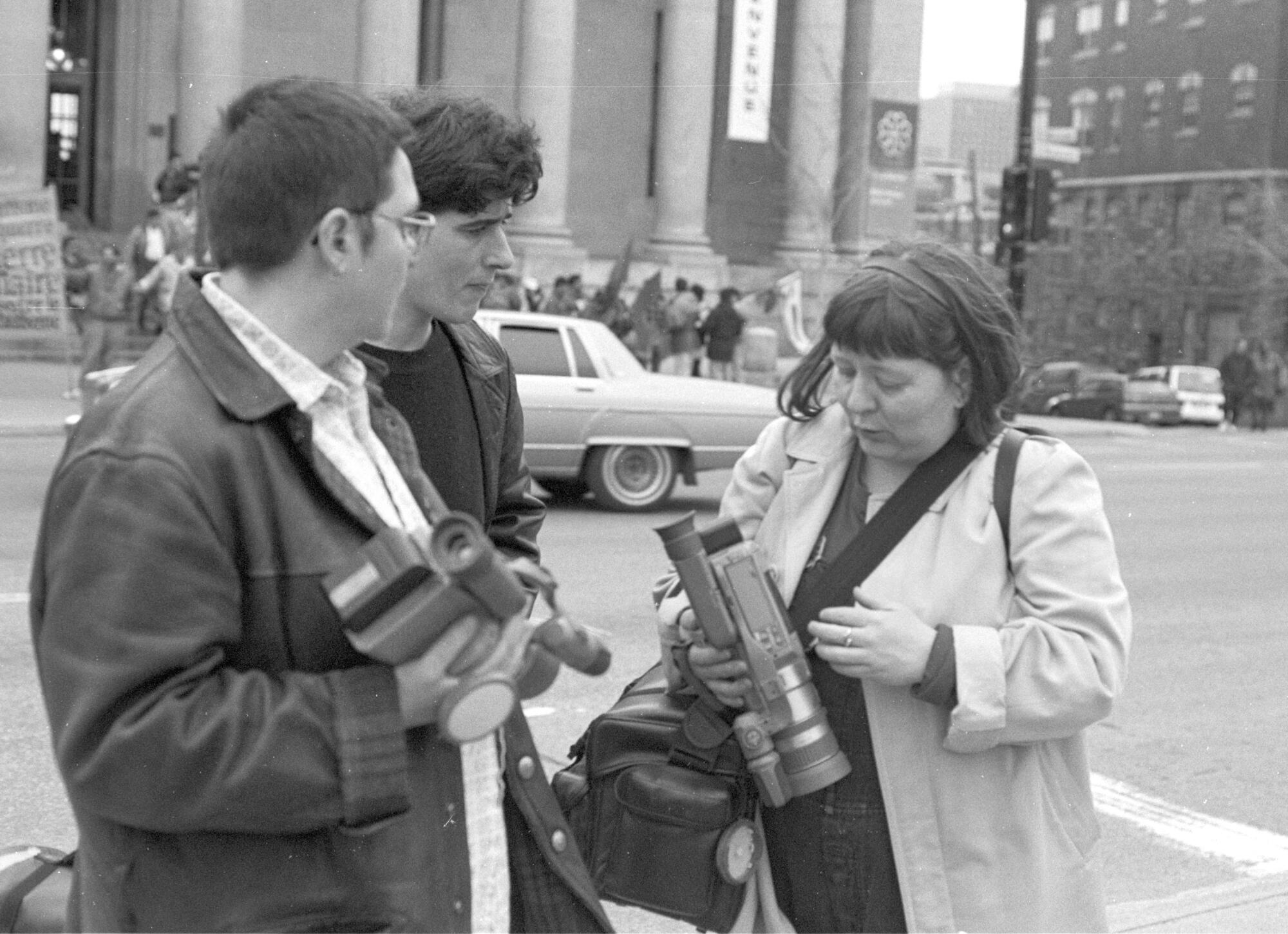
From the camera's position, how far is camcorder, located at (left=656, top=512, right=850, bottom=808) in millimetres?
2543

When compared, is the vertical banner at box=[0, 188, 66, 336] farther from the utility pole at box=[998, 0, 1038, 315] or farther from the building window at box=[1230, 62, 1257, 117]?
the building window at box=[1230, 62, 1257, 117]

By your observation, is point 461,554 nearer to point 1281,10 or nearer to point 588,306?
point 588,306

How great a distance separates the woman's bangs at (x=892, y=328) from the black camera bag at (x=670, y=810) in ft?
2.03

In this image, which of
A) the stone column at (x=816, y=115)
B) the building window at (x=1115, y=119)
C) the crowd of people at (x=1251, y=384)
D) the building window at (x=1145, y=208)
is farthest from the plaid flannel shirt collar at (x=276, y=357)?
the building window at (x=1115, y=119)

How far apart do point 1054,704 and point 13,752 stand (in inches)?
179

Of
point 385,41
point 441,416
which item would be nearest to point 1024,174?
point 385,41

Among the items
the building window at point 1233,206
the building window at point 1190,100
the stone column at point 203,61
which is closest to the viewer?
the stone column at point 203,61

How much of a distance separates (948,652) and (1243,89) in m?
62.7

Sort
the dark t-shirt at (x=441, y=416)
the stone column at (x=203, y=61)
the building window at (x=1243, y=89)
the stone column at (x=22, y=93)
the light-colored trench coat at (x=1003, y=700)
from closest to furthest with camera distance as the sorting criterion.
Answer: the light-colored trench coat at (x=1003, y=700) < the dark t-shirt at (x=441, y=416) < the stone column at (x=22, y=93) < the stone column at (x=203, y=61) < the building window at (x=1243, y=89)

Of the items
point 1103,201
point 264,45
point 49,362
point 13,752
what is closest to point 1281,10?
point 1103,201

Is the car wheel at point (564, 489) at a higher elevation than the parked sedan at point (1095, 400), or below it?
higher

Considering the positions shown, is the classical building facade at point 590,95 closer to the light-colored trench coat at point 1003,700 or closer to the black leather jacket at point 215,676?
the light-colored trench coat at point 1003,700

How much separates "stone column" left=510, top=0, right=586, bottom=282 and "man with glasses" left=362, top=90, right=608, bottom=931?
88.2 feet

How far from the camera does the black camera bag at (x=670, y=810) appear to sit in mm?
2752
